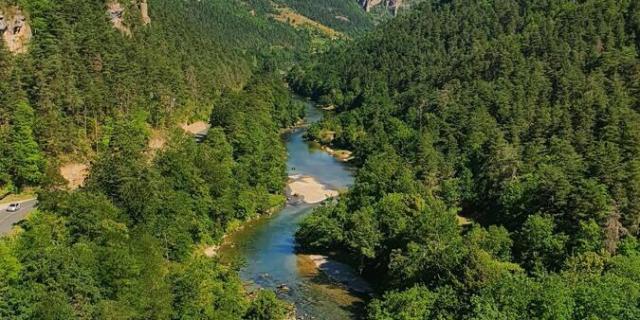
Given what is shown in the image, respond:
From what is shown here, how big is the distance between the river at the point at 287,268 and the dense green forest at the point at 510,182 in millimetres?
3870

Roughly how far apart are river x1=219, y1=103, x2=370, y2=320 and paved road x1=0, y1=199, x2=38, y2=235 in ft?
70.9

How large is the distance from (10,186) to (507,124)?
→ 83.7 metres

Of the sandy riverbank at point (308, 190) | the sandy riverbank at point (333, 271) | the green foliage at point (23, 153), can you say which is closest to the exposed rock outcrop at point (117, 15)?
the sandy riverbank at point (308, 190)

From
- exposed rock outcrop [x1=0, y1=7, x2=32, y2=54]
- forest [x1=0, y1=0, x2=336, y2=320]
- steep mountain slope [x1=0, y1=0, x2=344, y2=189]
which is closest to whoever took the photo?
forest [x1=0, y1=0, x2=336, y2=320]

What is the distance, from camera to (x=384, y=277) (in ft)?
244

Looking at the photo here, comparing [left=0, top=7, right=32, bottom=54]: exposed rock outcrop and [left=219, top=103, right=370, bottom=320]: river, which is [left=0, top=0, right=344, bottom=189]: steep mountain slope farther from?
[left=219, top=103, right=370, bottom=320]: river

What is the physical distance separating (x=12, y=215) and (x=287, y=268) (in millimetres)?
30436

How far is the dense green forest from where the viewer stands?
59406mm

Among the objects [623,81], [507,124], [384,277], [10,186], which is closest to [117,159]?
[10,186]

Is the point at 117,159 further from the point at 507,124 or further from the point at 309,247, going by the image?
the point at 507,124

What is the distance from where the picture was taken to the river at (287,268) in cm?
6875

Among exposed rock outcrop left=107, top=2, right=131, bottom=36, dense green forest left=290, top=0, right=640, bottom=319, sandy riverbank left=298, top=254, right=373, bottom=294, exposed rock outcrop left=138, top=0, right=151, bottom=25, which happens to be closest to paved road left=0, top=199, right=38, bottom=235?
sandy riverbank left=298, top=254, right=373, bottom=294

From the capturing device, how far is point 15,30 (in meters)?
98.0

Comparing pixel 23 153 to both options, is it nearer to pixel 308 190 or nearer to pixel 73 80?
pixel 73 80
